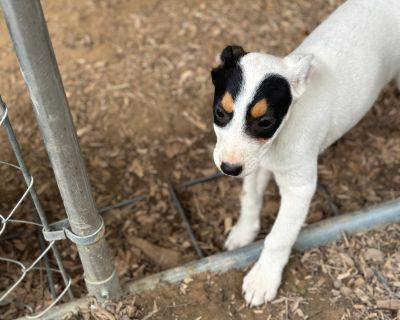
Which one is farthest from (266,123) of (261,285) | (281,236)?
(261,285)

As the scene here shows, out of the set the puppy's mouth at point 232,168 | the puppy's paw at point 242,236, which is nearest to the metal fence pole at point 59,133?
the puppy's mouth at point 232,168

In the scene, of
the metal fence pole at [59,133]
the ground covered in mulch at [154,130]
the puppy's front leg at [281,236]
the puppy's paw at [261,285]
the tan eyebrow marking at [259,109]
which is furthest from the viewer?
the ground covered in mulch at [154,130]

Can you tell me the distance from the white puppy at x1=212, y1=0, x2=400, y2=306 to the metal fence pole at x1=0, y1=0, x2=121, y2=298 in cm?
59

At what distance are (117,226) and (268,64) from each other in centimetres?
168

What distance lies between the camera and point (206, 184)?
3.69 meters

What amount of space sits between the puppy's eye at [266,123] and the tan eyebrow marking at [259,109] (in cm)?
3

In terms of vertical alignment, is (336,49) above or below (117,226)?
above

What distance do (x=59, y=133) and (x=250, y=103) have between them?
0.74 m

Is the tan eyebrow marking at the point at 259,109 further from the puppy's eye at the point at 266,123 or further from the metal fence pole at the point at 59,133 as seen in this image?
the metal fence pole at the point at 59,133

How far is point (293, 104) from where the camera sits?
2.40 meters

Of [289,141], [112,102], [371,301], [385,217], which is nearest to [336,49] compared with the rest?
[289,141]

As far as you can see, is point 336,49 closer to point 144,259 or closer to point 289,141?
point 289,141

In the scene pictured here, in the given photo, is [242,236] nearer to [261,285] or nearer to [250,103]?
[261,285]

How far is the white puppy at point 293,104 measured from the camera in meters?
2.21
